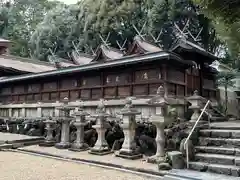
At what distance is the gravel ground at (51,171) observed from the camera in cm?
653

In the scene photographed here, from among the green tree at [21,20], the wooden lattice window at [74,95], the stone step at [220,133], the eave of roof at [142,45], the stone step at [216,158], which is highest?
the green tree at [21,20]

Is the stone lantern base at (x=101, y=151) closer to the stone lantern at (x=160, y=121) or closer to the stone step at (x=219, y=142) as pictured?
the stone lantern at (x=160, y=121)

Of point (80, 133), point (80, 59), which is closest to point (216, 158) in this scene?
point (80, 133)

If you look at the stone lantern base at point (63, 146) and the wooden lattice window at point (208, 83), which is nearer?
the stone lantern base at point (63, 146)

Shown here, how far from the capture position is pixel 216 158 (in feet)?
21.8

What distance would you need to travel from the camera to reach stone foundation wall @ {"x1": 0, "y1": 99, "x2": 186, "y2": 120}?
11885 mm

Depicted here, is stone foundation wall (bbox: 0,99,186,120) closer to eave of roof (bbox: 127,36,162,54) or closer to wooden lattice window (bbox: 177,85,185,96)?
wooden lattice window (bbox: 177,85,185,96)

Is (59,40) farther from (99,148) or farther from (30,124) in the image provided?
(99,148)

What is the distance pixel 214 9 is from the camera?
5.84 m

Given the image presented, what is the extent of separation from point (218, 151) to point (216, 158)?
44 cm

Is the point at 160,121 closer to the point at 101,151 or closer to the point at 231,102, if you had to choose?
the point at 101,151

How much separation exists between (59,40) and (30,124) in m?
21.4

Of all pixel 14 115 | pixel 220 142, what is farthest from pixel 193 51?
pixel 14 115

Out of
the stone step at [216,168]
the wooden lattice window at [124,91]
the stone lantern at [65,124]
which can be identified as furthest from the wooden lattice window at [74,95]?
the stone step at [216,168]
